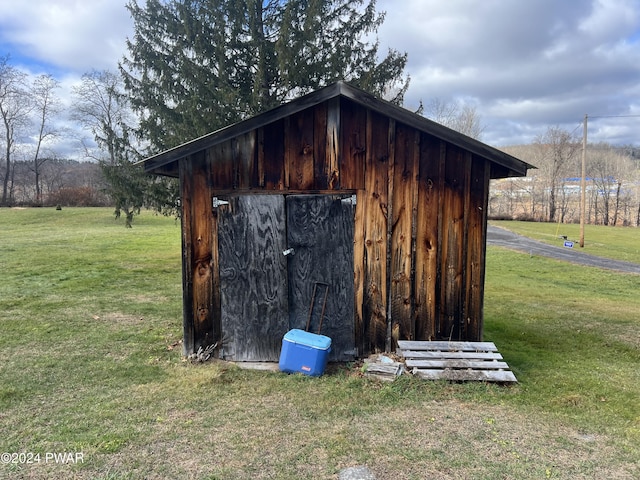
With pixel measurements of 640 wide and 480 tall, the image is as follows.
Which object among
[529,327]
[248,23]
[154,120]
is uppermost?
[248,23]

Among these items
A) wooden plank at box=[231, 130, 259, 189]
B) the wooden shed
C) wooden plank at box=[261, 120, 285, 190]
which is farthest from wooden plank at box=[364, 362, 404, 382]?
wooden plank at box=[231, 130, 259, 189]

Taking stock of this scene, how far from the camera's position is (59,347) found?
234 inches

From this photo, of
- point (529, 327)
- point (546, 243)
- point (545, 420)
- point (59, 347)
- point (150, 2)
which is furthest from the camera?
point (546, 243)

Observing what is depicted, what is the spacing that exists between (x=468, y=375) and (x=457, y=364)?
0.18m

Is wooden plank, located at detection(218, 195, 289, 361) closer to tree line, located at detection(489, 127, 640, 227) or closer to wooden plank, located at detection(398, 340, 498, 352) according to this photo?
wooden plank, located at detection(398, 340, 498, 352)

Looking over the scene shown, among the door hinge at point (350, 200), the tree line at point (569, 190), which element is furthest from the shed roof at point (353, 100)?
the tree line at point (569, 190)

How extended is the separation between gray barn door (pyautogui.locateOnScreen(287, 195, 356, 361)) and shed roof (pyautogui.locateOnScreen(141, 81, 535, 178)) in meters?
1.13

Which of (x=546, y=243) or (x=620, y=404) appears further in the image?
(x=546, y=243)

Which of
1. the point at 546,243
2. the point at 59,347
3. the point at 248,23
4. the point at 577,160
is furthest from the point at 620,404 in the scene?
the point at 577,160

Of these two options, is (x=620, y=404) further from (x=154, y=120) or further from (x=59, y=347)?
(x=154, y=120)

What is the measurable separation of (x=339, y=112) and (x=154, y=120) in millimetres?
7054

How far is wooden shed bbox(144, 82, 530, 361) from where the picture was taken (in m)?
5.21

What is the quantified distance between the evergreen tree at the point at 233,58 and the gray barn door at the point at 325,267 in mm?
5434

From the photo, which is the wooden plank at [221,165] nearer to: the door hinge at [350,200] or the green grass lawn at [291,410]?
Answer: the door hinge at [350,200]
